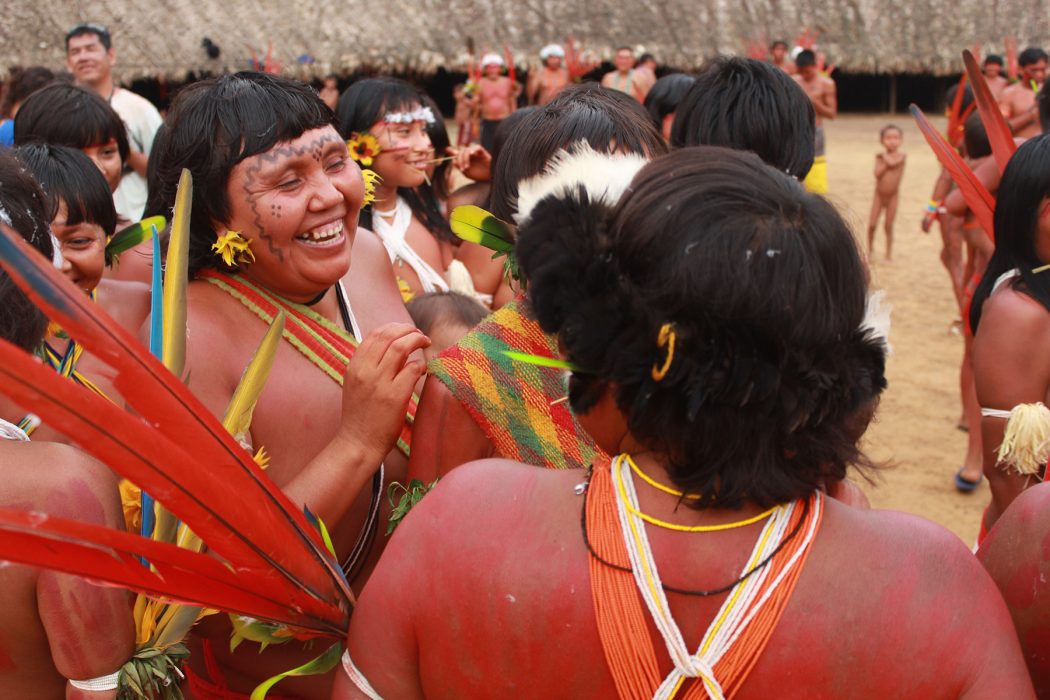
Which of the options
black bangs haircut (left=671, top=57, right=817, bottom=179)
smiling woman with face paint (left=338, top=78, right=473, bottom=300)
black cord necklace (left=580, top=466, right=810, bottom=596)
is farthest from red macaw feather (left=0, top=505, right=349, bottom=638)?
smiling woman with face paint (left=338, top=78, right=473, bottom=300)

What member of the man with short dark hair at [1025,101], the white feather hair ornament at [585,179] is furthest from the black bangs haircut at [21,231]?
the man with short dark hair at [1025,101]

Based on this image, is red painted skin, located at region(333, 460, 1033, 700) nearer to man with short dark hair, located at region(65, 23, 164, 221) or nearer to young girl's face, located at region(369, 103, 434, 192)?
young girl's face, located at region(369, 103, 434, 192)

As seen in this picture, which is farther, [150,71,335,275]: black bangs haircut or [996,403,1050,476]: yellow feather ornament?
[996,403,1050,476]: yellow feather ornament

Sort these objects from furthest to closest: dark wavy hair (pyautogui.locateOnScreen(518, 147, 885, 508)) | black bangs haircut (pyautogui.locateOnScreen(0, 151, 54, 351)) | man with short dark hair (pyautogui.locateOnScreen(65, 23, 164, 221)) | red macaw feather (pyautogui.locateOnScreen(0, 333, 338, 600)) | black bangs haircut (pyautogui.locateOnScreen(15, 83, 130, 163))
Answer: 1. man with short dark hair (pyautogui.locateOnScreen(65, 23, 164, 221))
2. black bangs haircut (pyautogui.locateOnScreen(15, 83, 130, 163))
3. black bangs haircut (pyautogui.locateOnScreen(0, 151, 54, 351))
4. dark wavy hair (pyautogui.locateOnScreen(518, 147, 885, 508))
5. red macaw feather (pyautogui.locateOnScreen(0, 333, 338, 600))

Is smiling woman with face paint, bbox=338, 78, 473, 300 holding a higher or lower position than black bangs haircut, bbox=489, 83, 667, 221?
lower

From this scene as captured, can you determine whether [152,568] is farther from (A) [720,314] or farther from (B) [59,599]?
(A) [720,314]

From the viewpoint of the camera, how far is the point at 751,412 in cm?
130

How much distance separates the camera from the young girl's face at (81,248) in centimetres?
317

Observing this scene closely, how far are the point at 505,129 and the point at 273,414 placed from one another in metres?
1.73

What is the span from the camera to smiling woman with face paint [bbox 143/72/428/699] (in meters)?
2.18

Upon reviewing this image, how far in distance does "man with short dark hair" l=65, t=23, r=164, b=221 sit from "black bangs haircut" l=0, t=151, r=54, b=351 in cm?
388

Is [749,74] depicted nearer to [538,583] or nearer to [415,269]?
[415,269]

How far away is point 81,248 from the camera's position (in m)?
3.22

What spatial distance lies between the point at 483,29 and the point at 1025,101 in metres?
14.2
